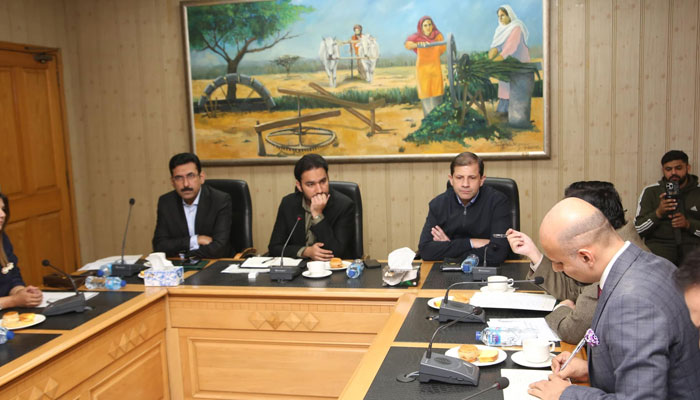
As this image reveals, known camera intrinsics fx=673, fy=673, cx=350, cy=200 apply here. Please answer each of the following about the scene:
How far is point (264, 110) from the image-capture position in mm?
5168

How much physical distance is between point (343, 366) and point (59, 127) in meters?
3.55

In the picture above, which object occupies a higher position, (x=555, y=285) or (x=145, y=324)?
(x=555, y=285)

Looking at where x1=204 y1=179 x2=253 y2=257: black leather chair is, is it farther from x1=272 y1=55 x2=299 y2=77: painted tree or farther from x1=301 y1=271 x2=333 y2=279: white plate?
x1=272 y1=55 x2=299 y2=77: painted tree

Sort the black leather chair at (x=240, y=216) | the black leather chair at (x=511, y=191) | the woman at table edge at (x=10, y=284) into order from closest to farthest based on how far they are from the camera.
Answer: the woman at table edge at (x=10, y=284) → the black leather chair at (x=511, y=191) → the black leather chair at (x=240, y=216)

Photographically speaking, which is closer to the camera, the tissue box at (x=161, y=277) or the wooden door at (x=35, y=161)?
the tissue box at (x=161, y=277)

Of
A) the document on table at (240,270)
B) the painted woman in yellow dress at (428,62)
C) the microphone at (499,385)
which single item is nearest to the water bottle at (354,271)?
the document on table at (240,270)

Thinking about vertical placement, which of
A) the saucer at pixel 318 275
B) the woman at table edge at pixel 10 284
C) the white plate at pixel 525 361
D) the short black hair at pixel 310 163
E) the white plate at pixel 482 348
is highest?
the short black hair at pixel 310 163

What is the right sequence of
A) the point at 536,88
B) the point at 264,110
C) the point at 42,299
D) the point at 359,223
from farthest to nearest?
the point at 264,110
the point at 536,88
the point at 359,223
the point at 42,299

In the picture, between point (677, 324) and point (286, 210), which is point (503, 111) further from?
point (677, 324)

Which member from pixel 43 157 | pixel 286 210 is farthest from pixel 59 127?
pixel 286 210

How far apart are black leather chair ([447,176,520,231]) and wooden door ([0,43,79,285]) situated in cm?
337

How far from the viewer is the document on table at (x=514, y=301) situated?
100.0 inches

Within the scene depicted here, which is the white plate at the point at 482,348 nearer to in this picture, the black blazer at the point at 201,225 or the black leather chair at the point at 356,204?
the black leather chair at the point at 356,204

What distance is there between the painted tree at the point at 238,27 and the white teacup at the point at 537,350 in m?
3.59
